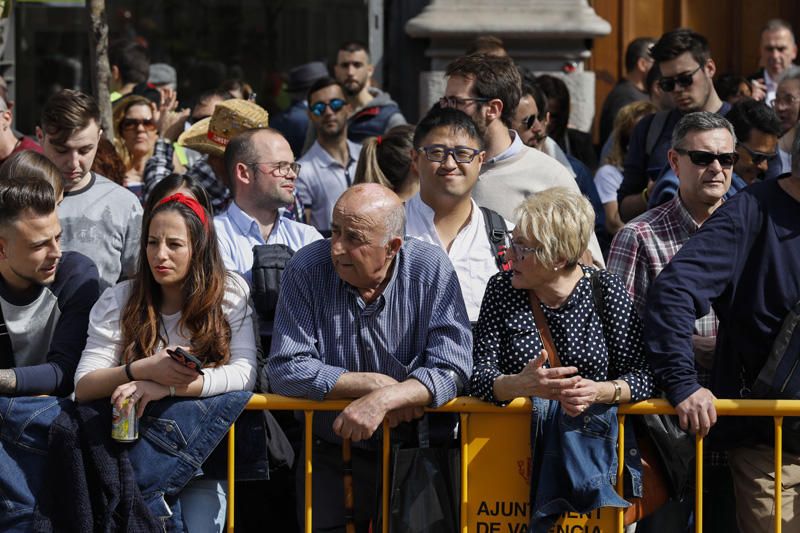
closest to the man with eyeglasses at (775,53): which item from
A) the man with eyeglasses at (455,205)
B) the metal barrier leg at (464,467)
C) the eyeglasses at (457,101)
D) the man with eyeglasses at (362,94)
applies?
the man with eyeglasses at (362,94)

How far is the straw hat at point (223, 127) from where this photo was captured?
6766 mm

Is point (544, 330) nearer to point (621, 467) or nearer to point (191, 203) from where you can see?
point (621, 467)

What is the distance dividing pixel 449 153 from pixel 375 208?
0.74 meters

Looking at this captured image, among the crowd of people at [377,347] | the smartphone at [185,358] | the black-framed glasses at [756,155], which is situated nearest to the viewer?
the smartphone at [185,358]

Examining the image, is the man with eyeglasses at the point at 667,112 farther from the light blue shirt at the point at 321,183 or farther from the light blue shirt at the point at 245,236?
the light blue shirt at the point at 245,236

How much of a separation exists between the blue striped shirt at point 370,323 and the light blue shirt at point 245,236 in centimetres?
74

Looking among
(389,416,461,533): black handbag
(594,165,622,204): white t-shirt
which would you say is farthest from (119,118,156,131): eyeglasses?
(389,416,461,533): black handbag

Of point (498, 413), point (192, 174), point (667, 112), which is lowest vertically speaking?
point (498, 413)

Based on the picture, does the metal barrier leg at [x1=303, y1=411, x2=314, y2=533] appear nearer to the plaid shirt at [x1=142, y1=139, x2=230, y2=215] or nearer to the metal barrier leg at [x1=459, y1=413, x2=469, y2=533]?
the metal barrier leg at [x1=459, y1=413, x2=469, y2=533]

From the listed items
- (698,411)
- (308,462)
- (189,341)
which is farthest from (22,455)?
(698,411)

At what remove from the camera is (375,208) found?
15.5 feet

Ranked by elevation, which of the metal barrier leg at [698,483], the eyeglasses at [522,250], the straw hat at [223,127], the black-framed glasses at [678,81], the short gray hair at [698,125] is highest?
the short gray hair at [698,125]

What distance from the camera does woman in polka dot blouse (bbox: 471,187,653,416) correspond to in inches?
181

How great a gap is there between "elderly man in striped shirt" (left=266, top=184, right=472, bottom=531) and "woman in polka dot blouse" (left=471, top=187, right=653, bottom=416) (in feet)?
0.40
